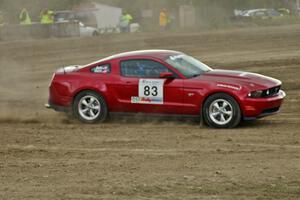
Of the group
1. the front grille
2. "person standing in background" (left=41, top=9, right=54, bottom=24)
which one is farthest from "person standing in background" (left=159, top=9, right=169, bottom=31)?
the front grille

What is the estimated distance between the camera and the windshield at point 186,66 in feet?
43.9

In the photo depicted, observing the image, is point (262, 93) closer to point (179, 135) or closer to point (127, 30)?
point (179, 135)

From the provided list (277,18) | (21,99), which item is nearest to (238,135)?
(21,99)

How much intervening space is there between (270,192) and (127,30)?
3275 centimetres

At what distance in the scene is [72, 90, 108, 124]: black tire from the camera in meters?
13.8

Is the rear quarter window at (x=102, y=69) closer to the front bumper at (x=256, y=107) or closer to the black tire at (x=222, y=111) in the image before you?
the black tire at (x=222, y=111)

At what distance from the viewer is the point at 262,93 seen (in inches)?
507

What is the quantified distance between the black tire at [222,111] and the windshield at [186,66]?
0.66 meters

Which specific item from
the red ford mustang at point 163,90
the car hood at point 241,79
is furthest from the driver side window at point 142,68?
the car hood at point 241,79

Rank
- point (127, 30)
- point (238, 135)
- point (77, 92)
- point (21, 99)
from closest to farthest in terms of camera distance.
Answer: point (238, 135) → point (77, 92) → point (21, 99) → point (127, 30)

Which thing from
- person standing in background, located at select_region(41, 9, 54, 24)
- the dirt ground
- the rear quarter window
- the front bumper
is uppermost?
person standing in background, located at select_region(41, 9, 54, 24)

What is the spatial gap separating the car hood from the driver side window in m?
0.78

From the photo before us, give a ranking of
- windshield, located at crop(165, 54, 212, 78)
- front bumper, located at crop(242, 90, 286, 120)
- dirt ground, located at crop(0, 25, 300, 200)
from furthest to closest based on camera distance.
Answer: windshield, located at crop(165, 54, 212, 78)
front bumper, located at crop(242, 90, 286, 120)
dirt ground, located at crop(0, 25, 300, 200)

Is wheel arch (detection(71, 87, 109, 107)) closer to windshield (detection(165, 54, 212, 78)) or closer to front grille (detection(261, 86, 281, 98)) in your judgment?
windshield (detection(165, 54, 212, 78))
